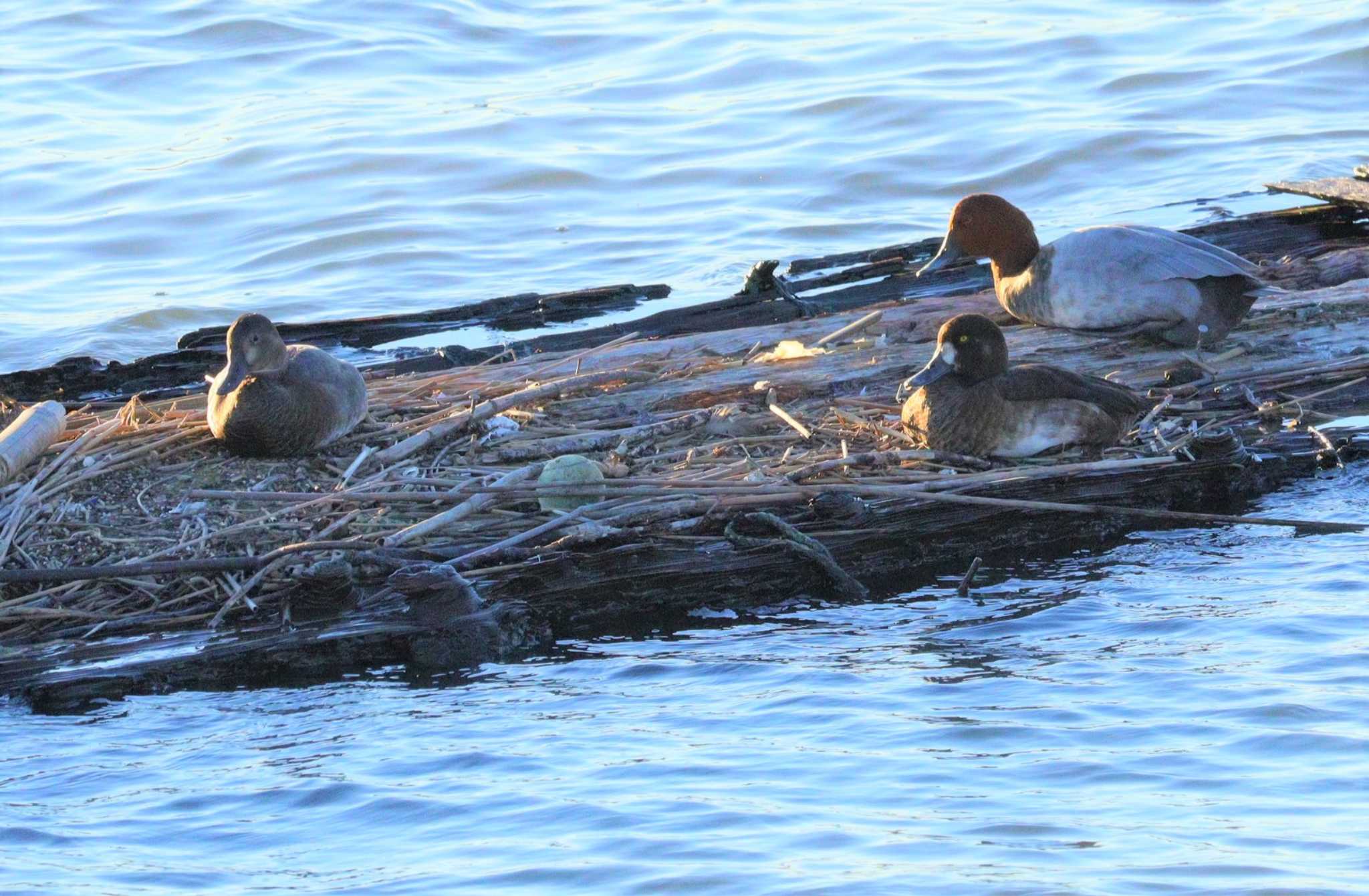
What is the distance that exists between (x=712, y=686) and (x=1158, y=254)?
379 cm

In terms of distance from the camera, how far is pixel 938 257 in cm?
904

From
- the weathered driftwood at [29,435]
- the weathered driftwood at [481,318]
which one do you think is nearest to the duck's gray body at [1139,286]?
the weathered driftwood at [481,318]

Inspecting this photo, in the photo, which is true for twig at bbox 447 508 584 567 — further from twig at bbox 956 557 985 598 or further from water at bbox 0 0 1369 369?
water at bbox 0 0 1369 369

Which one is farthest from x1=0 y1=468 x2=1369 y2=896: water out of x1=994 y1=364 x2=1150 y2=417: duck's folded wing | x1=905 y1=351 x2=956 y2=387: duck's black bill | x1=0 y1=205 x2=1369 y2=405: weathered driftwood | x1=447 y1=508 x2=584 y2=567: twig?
x1=0 y1=205 x2=1369 y2=405: weathered driftwood

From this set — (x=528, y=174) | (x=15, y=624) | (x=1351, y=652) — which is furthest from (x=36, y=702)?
(x=528, y=174)

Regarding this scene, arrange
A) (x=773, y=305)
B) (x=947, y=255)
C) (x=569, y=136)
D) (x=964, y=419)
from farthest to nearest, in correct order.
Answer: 1. (x=569, y=136)
2. (x=773, y=305)
3. (x=947, y=255)
4. (x=964, y=419)

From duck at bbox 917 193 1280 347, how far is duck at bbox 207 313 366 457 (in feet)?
10.7

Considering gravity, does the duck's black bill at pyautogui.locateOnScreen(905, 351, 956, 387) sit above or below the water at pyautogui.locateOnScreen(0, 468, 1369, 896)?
above

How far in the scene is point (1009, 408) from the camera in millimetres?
6590

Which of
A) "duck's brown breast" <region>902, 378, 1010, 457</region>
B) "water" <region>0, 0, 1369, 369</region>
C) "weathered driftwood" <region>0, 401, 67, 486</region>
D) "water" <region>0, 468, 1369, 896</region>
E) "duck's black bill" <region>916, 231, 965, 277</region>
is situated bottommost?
"water" <region>0, 468, 1369, 896</region>

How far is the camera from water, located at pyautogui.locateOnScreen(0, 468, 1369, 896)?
4.11 m

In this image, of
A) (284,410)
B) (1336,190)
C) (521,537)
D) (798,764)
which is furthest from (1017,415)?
(1336,190)

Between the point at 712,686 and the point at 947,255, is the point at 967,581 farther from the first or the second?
the point at 947,255

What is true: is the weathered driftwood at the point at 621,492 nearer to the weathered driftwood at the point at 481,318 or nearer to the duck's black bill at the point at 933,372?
the duck's black bill at the point at 933,372
